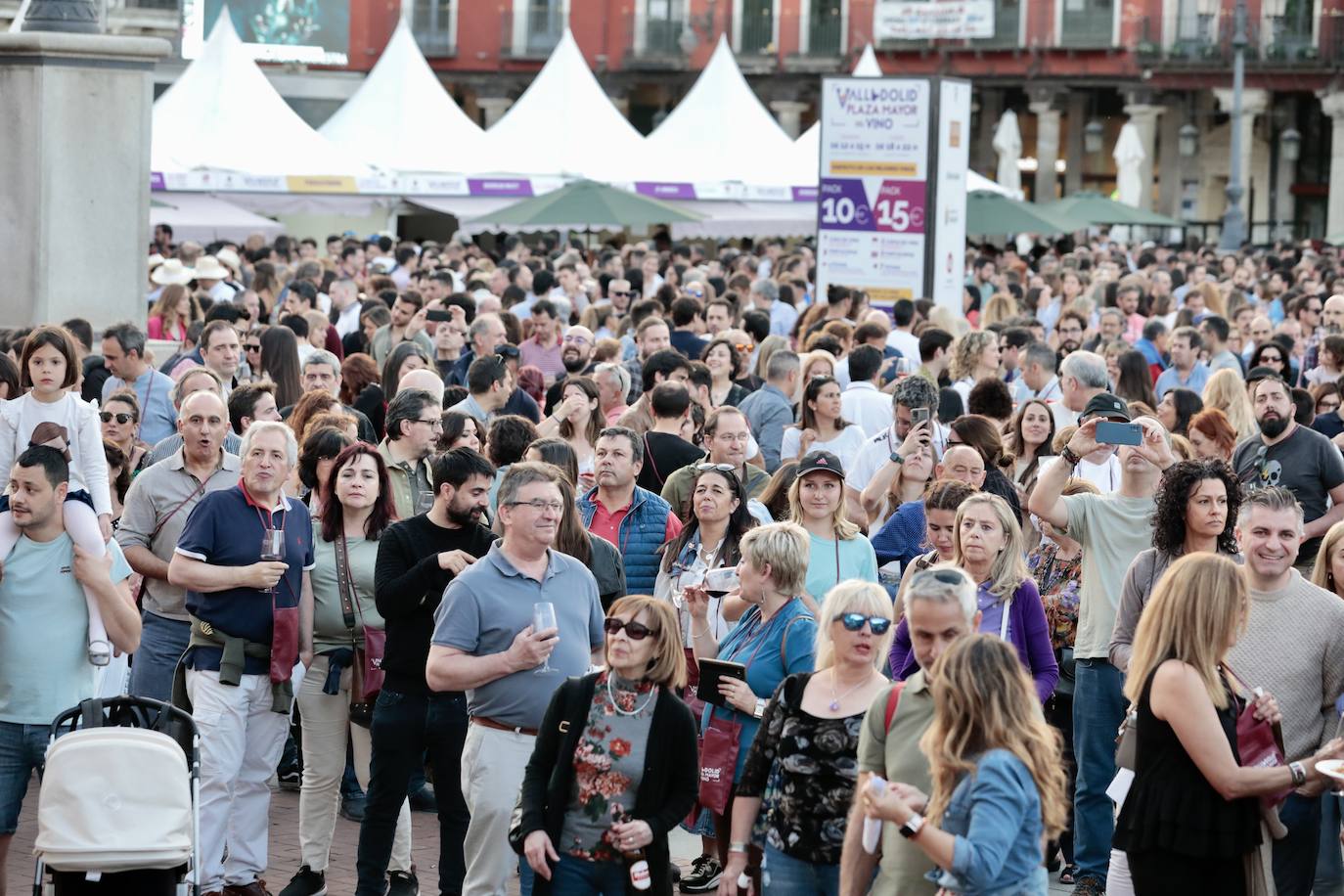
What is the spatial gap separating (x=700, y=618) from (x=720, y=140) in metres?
24.7

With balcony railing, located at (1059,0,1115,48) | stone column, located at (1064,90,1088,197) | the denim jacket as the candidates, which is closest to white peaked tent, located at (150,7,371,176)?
the denim jacket

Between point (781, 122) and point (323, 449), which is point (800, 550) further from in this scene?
point (781, 122)

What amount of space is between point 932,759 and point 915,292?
13497mm

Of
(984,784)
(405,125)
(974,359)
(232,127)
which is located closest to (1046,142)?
(405,125)

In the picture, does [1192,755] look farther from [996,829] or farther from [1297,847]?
[996,829]

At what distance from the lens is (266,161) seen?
2606 centimetres

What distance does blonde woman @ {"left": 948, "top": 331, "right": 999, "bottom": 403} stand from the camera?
41.0ft

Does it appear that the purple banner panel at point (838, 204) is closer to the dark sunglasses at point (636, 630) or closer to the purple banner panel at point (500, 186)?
the purple banner panel at point (500, 186)

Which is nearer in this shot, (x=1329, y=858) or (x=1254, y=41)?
(x=1329, y=858)

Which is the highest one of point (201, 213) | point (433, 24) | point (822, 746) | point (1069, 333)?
point (433, 24)

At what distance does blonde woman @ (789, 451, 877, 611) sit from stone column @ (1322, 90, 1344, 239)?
159 feet

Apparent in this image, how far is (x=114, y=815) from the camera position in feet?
19.7

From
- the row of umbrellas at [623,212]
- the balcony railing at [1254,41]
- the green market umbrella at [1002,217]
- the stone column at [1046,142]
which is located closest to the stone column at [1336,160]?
the balcony railing at [1254,41]

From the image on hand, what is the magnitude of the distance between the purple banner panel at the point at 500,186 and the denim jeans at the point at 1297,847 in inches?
918
